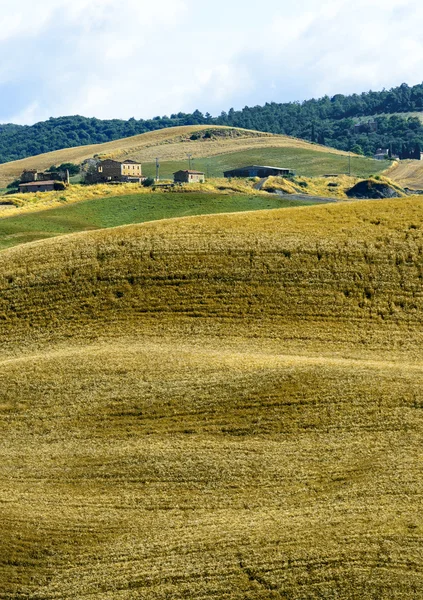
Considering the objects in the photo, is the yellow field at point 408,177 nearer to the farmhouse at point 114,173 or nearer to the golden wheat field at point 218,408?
the farmhouse at point 114,173

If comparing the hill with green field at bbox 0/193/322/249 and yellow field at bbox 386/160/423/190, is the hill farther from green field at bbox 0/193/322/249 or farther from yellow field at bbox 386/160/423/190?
yellow field at bbox 386/160/423/190

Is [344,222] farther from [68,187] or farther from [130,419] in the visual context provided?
[68,187]

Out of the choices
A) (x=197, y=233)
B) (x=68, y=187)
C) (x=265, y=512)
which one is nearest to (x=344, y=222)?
(x=197, y=233)

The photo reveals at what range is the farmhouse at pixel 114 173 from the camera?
144 metres

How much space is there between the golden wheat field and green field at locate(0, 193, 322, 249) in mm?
32353

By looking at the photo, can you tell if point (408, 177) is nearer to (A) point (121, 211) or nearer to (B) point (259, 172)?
(B) point (259, 172)

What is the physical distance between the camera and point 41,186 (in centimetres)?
13725

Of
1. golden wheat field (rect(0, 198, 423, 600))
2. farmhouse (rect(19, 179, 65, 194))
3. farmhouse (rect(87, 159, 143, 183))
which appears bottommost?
golden wheat field (rect(0, 198, 423, 600))

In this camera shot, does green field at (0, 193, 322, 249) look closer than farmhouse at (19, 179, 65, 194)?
Yes

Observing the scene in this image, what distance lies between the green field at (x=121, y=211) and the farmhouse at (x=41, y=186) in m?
27.7

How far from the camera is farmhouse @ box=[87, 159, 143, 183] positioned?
144000mm

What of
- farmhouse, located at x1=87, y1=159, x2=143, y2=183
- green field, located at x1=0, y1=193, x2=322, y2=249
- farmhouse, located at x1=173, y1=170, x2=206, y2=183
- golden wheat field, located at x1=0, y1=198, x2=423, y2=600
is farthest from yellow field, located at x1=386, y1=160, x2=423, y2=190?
golden wheat field, located at x1=0, y1=198, x2=423, y2=600

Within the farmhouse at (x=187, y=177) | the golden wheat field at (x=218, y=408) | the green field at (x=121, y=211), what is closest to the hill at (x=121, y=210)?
the green field at (x=121, y=211)

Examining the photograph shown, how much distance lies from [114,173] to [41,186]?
14.9 metres
